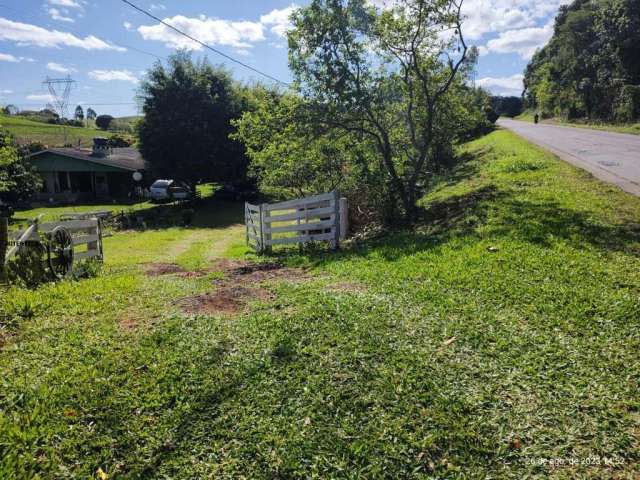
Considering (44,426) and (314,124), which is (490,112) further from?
(44,426)

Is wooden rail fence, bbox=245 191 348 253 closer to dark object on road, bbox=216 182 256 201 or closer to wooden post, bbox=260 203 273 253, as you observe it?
wooden post, bbox=260 203 273 253

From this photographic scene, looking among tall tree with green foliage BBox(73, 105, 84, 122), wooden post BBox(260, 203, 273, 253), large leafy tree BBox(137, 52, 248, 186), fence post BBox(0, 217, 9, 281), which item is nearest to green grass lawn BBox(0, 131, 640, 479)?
fence post BBox(0, 217, 9, 281)

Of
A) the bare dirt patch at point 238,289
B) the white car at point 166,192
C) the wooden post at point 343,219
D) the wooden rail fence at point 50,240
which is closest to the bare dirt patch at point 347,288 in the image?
the bare dirt patch at point 238,289

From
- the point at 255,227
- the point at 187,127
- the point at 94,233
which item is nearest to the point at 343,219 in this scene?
the point at 255,227

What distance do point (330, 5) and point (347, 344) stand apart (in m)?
9.06

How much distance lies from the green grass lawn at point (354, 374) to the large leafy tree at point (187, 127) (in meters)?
23.1

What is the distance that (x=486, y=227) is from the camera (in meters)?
7.96

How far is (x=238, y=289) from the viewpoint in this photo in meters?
6.76

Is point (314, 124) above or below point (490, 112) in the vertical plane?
below

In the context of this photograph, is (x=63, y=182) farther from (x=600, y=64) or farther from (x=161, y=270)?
(x=600, y=64)

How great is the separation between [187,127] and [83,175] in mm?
13827

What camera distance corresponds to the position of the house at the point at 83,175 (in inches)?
1315

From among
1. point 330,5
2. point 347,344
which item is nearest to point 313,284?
point 347,344

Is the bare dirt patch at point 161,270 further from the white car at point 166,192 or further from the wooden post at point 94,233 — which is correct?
the white car at point 166,192
